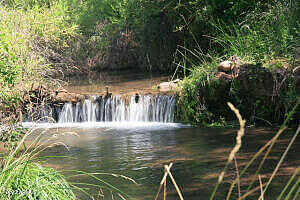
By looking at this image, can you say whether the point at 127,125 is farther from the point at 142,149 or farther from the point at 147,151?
the point at 147,151

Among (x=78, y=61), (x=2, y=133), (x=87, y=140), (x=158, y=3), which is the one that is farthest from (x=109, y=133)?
(x=78, y=61)

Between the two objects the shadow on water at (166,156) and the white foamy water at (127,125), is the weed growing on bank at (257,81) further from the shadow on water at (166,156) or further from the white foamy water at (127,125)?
the shadow on water at (166,156)

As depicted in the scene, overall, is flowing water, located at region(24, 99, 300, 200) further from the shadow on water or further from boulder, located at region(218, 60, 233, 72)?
boulder, located at region(218, 60, 233, 72)

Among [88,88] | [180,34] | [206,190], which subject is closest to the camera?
[206,190]

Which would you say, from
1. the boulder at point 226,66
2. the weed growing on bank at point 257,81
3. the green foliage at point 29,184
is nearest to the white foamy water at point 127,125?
the weed growing on bank at point 257,81

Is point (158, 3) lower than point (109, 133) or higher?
higher

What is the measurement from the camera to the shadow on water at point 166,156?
6.85 metres

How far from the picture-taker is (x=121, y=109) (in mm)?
14891

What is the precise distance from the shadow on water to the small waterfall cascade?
4.66 ft

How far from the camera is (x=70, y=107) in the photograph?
51.8ft

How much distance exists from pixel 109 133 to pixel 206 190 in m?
6.37

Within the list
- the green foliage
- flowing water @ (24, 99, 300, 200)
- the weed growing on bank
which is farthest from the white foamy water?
the green foliage

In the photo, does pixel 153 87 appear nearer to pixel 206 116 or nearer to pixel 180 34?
pixel 206 116

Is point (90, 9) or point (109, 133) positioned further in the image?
point (90, 9)
